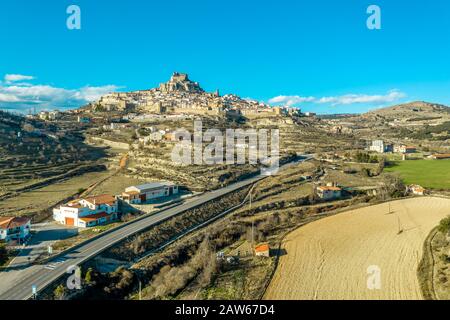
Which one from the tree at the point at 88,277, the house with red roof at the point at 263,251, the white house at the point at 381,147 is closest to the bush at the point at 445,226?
the house with red roof at the point at 263,251

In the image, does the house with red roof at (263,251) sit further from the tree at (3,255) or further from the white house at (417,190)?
the white house at (417,190)

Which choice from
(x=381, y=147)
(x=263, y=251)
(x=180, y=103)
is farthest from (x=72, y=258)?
(x=180, y=103)

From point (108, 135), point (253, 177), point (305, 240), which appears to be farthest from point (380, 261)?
point (108, 135)

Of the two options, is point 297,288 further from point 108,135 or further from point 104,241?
point 108,135

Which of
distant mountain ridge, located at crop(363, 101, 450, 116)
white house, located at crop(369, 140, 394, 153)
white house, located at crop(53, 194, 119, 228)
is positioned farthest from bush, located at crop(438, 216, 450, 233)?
distant mountain ridge, located at crop(363, 101, 450, 116)

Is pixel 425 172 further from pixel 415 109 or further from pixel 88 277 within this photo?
pixel 415 109

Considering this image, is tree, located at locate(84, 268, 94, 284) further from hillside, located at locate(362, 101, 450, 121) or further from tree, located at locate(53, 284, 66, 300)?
hillside, located at locate(362, 101, 450, 121)
